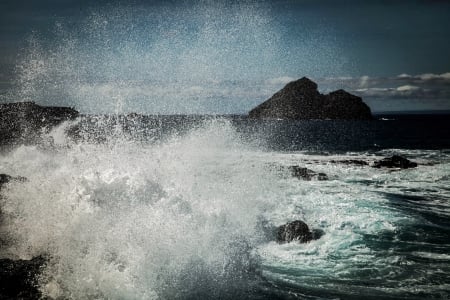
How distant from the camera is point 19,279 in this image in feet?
23.2

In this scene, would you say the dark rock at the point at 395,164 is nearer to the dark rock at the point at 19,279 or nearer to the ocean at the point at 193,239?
the ocean at the point at 193,239

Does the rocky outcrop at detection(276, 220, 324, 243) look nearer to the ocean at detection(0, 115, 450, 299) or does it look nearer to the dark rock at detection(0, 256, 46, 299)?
the ocean at detection(0, 115, 450, 299)

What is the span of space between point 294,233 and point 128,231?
19.8 feet

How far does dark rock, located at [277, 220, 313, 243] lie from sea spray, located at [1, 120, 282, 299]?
0.93 m

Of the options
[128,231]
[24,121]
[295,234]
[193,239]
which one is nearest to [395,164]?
[295,234]

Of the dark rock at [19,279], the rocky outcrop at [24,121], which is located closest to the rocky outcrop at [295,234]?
the dark rock at [19,279]

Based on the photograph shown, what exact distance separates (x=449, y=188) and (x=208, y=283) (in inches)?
780

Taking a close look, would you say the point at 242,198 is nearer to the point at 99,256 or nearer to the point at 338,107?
the point at 99,256

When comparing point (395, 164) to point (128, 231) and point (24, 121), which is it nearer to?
point (128, 231)

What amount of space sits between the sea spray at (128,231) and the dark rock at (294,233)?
36.7 inches

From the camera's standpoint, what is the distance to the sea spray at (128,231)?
7820 mm

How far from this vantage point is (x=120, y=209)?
10133 mm

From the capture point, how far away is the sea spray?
7.82 meters

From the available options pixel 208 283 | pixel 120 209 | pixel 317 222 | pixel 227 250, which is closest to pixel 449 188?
pixel 317 222
